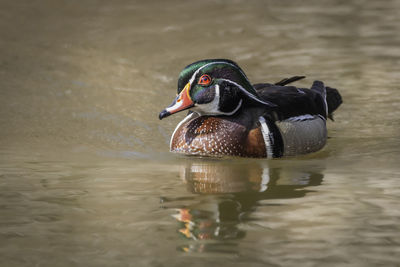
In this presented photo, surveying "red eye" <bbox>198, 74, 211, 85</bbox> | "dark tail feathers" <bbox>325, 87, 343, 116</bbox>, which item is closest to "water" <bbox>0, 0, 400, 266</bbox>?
"dark tail feathers" <bbox>325, 87, 343, 116</bbox>

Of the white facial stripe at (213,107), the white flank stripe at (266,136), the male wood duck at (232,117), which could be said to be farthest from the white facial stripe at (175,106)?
the white flank stripe at (266,136)

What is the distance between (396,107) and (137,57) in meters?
4.72

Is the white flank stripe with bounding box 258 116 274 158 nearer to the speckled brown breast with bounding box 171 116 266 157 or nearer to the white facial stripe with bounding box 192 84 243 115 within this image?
the speckled brown breast with bounding box 171 116 266 157

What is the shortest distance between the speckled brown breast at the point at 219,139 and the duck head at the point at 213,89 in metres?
0.14

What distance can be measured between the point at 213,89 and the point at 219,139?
44 cm

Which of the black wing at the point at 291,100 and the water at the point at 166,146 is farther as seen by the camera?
the black wing at the point at 291,100

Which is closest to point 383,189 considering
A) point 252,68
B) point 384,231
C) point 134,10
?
point 384,231

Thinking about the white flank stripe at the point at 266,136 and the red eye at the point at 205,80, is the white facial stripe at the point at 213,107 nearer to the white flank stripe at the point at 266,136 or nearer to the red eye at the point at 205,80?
the red eye at the point at 205,80

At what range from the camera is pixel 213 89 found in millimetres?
6773

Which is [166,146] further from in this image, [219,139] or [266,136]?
[266,136]

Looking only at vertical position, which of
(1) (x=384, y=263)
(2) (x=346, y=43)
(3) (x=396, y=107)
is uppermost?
(2) (x=346, y=43)

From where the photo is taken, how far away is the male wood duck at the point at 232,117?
6.72 metres

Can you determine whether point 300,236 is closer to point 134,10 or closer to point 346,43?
point 346,43

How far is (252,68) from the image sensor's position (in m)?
11.5
